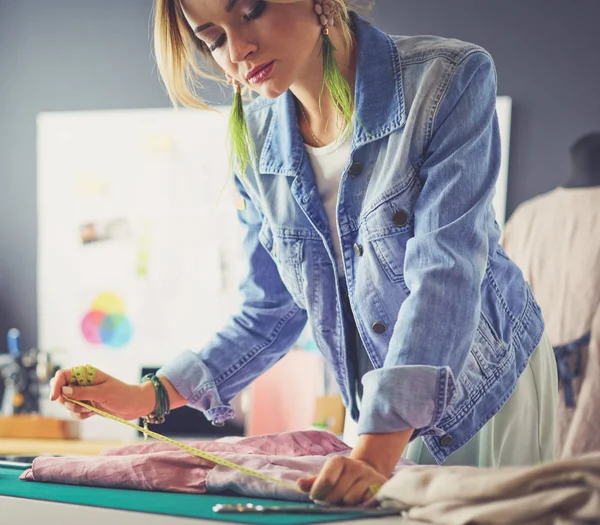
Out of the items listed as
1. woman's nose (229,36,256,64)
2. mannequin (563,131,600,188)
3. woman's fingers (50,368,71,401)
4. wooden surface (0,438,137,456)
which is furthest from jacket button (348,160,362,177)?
wooden surface (0,438,137,456)

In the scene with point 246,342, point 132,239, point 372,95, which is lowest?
point 246,342

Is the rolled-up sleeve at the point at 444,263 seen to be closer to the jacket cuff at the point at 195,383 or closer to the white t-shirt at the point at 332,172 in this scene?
the white t-shirt at the point at 332,172

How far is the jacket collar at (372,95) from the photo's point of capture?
1.27 meters

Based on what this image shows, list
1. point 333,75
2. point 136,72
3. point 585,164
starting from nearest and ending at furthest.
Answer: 1. point 333,75
2. point 585,164
3. point 136,72

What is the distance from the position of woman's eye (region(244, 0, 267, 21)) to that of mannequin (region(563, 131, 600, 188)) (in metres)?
1.93

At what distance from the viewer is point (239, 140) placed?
1.48 metres

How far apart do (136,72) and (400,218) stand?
2.93 meters

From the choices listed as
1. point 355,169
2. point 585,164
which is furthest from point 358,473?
point 585,164

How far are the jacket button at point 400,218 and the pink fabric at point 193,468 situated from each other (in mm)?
320

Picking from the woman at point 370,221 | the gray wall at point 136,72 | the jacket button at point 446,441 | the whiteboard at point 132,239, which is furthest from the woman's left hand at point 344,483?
the whiteboard at point 132,239

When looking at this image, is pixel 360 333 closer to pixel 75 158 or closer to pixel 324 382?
pixel 324 382

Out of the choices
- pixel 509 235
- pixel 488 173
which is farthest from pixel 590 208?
pixel 488 173

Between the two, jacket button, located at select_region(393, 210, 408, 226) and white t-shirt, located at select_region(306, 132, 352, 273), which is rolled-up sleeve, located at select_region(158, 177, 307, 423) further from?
jacket button, located at select_region(393, 210, 408, 226)

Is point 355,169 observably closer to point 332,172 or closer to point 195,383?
point 332,172
